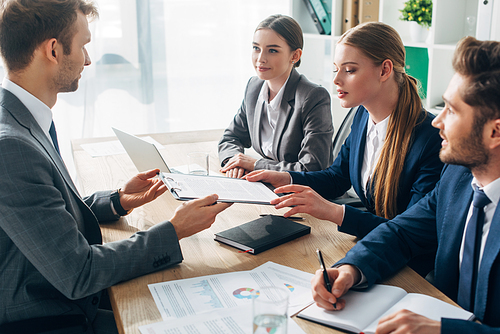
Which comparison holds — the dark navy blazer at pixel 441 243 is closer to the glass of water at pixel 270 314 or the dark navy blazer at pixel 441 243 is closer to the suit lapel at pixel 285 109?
the glass of water at pixel 270 314

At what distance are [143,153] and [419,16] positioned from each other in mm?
1820

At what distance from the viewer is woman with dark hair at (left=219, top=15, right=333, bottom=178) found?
2109 millimetres

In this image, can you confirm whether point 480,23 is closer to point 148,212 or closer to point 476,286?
point 476,286

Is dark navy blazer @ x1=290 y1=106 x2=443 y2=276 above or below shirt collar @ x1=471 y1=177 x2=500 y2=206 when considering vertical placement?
below

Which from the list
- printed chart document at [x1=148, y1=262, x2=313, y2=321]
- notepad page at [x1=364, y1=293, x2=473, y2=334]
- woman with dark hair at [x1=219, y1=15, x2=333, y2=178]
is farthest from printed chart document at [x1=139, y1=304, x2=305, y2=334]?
woman with dark hair at [x1=219, y1=15, x2=333, y2=178]

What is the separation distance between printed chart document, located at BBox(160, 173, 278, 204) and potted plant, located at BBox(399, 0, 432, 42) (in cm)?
165

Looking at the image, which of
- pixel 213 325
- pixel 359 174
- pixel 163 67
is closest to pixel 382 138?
pixel 359 174

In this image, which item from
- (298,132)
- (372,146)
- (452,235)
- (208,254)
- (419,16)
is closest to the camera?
(452,235)

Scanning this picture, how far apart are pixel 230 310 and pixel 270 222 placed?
499mm

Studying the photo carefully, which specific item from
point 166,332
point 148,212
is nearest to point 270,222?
point 148,212

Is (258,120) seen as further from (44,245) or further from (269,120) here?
(44,245)

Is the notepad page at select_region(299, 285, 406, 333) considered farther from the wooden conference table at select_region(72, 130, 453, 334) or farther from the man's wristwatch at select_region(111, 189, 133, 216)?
the man's wristwatch at select_region(111, 189, 133, 216)

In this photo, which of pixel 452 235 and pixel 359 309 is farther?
pixel 452 235

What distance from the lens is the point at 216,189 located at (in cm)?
→ 139
